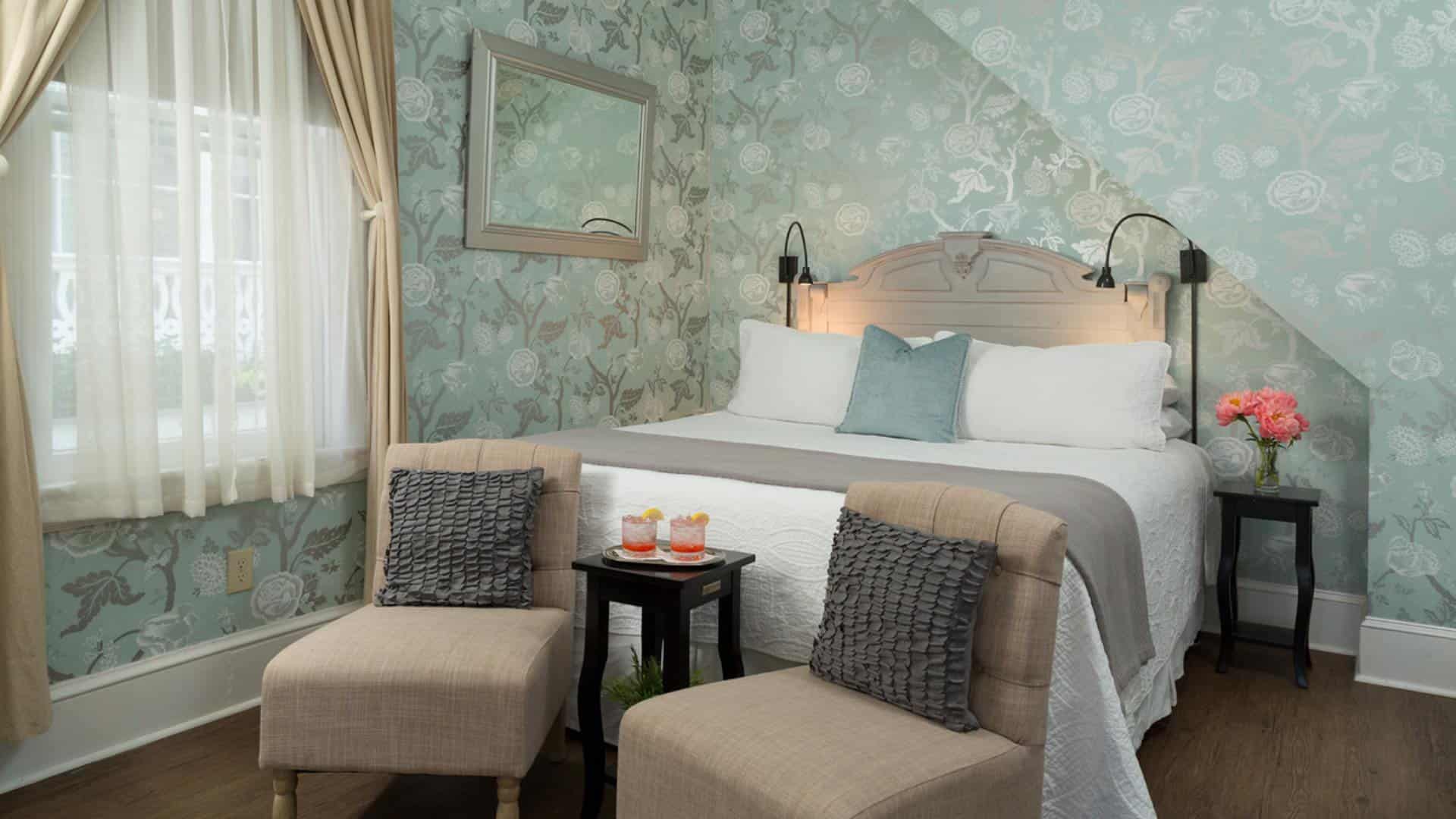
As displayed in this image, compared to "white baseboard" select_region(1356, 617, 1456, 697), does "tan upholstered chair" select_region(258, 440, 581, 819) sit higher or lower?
higher

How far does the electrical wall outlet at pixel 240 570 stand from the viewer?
9.54ft

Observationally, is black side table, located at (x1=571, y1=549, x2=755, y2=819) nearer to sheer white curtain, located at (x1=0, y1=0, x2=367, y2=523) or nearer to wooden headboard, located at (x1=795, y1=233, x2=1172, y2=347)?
sheer white curtain, located at (x1=0, y1=0, x2=367, y2=523)

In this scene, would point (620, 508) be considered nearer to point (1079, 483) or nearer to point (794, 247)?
point (1079, 483)

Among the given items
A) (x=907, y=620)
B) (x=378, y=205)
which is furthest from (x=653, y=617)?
(x=378, y=205)

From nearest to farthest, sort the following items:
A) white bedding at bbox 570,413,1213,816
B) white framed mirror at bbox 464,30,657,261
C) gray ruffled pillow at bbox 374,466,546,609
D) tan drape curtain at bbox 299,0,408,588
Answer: white bedding at bbox 570,413,1213,816 < gray ruffled pillow at bbox 374,466,546,609 < tan drape curtain at bbox 299,0,408,588 < white framed mirror at bbox 464,30,657,261

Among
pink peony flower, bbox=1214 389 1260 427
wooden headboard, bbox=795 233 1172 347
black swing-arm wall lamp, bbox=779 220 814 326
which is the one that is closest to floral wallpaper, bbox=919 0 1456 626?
pink peony flower, bbox=1214 389 1260 427

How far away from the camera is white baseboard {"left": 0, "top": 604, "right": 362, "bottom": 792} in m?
Result: 2.48

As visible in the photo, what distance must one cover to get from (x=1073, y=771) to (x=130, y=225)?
2.48 metres

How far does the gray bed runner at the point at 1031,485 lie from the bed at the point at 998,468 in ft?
0.11

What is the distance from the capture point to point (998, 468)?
2.86 m

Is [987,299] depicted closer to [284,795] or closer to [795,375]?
[795,375]

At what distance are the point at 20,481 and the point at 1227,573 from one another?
129 inches

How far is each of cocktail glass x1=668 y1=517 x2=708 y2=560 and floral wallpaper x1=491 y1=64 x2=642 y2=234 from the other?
186cm

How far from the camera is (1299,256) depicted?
9.95 ft
